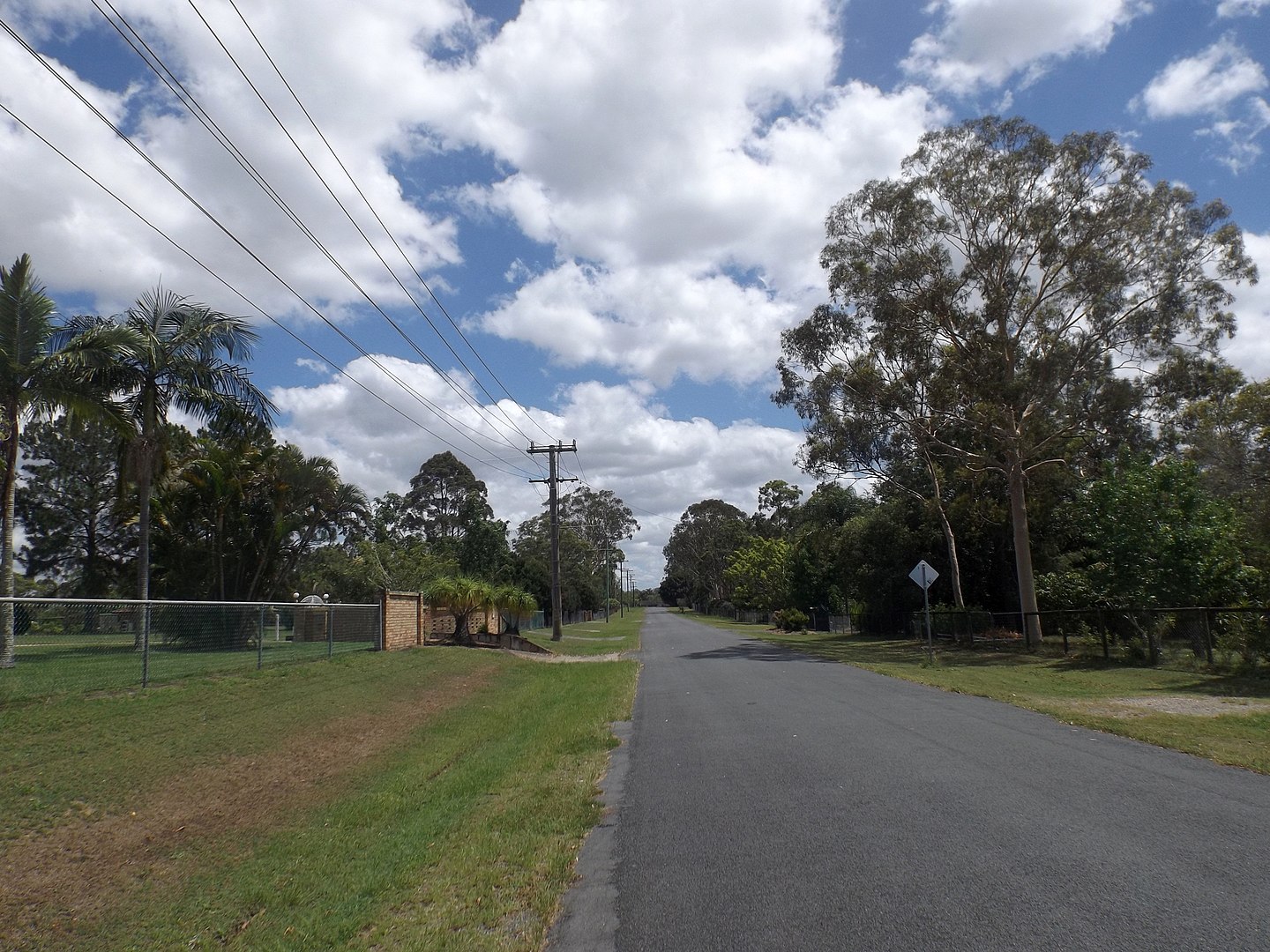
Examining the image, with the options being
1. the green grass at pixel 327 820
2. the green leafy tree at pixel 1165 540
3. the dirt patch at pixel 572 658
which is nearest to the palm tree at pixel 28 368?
the green grass at pixel 327 820

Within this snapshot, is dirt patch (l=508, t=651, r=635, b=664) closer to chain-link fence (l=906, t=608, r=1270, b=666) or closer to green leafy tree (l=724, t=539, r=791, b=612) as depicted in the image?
chain-link fence (l=906, t=608, r=1270, b=666)

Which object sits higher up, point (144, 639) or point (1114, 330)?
point (1114, 330)

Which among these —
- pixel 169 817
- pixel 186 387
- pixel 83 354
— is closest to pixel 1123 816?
pixel 169 817

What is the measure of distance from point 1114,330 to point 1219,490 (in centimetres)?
809

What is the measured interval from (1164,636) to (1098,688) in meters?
5.84

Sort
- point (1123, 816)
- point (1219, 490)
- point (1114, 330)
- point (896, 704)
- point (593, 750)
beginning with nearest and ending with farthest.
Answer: point (1123, 816), point (593, 750), point (896, 704), point (1219, 490), point (1114, 330)

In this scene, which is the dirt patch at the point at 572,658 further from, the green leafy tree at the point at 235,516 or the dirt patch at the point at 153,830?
the dirt patch at the point at 153,830

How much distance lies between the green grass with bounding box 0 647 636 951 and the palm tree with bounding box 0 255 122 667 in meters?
5.36

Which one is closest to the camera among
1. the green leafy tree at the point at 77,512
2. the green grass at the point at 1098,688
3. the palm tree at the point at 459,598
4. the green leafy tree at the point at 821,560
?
the green grass at the point at 1098,688

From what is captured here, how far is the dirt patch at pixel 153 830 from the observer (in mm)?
5730

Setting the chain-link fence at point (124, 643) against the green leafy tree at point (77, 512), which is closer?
the chain-link fence at point (124, 643)

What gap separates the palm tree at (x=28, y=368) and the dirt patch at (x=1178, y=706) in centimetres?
1787

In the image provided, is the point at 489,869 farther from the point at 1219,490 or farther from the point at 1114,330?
the point at 1114,330

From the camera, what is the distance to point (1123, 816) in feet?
23.3
